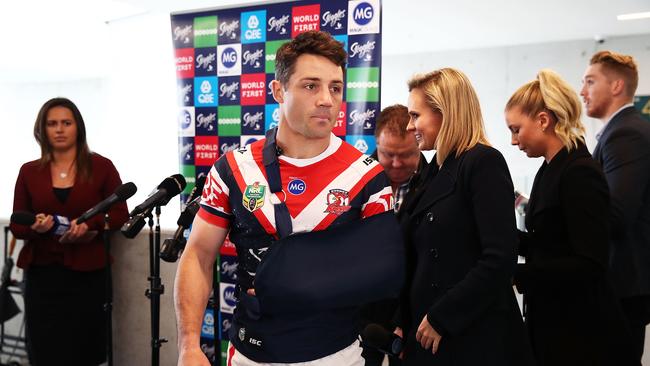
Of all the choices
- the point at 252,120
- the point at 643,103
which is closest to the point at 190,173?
→ the point at 252,120

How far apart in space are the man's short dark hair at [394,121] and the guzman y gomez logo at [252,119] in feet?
3.45

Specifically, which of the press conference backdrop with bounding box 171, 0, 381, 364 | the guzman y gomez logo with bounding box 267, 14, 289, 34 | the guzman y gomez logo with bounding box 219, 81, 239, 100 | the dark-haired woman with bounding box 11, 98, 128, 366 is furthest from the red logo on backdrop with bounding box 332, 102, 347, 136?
the dark-haired woman with bounding box 11, 98, 128, 366

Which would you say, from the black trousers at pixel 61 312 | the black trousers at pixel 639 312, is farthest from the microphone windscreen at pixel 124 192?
the black trousers at pixel 639 312

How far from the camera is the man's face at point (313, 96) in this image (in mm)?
1332

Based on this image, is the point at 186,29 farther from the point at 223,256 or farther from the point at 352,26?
the point at 223,256

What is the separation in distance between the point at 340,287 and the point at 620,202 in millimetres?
1471

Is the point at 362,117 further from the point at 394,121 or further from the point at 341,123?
the point at 394,121

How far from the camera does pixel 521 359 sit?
154 centimetres

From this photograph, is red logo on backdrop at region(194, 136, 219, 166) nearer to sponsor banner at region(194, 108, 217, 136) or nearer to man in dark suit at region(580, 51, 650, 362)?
sponsor banner at region(194, 108, 217, 136)

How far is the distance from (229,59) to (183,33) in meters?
0.39

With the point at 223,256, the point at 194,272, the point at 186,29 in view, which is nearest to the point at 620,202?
the point at 194,272

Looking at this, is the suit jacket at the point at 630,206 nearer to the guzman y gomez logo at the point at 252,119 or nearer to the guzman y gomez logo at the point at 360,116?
the guzman y gomez logo at the point at 360,116

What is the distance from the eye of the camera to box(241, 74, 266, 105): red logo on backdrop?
3.10 meters

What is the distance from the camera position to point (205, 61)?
325cm
